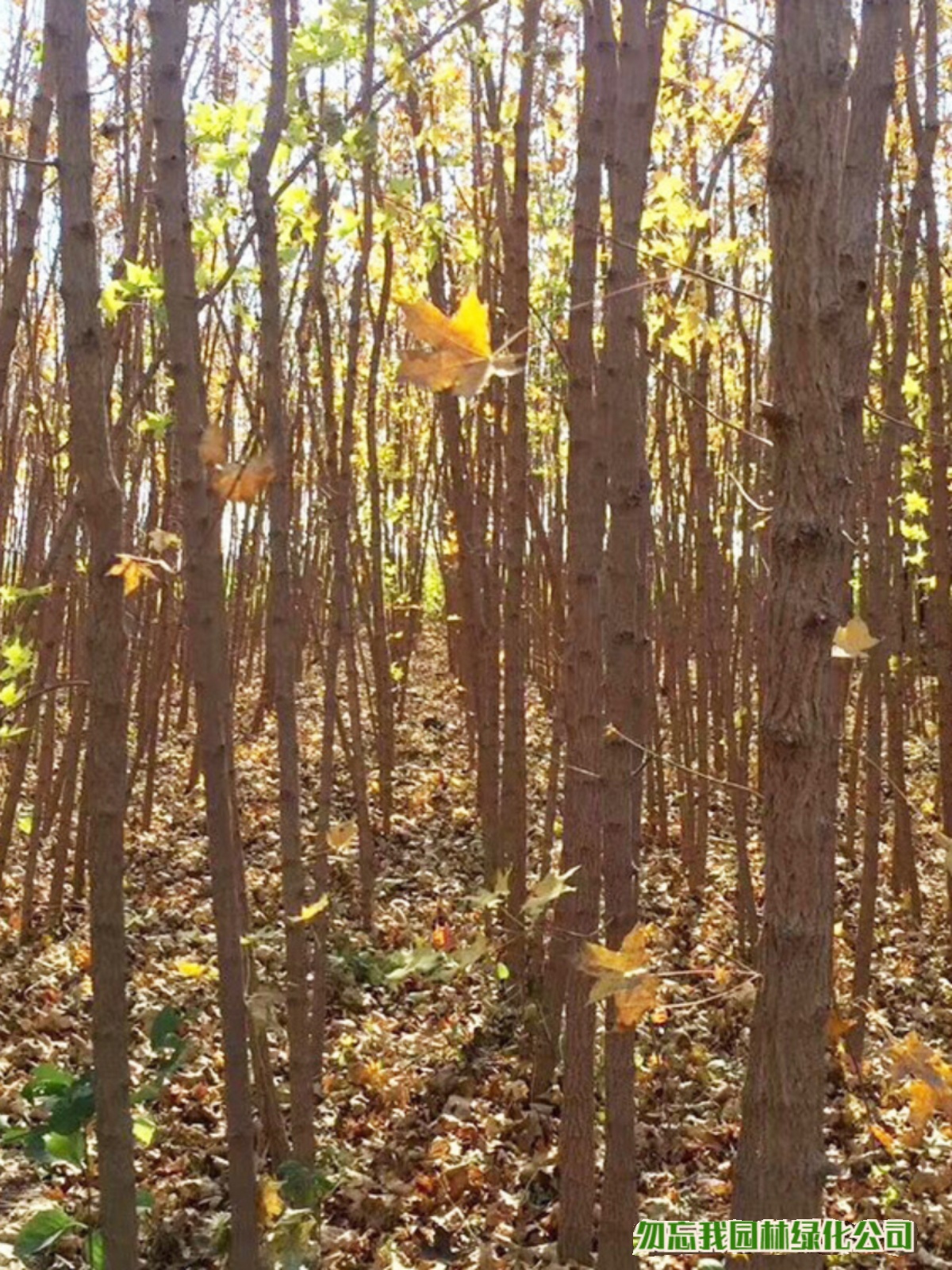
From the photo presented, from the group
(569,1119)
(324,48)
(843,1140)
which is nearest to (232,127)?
(324,48)

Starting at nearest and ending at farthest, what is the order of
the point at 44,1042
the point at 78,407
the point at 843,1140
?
1. the point at 78,407
2. the point at 843,1140
3. the point at 44,1042

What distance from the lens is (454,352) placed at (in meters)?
1.33

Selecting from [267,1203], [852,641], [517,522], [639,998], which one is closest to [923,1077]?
[639,998]

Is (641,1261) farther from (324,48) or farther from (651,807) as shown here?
(651,807)

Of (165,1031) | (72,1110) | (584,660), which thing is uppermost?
(584,660)

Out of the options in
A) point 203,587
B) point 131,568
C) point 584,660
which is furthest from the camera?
point 584,660

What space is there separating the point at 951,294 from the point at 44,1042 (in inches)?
204

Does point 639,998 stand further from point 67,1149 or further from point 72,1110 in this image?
point 67,1149

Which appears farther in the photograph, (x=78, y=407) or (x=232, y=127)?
(x=232, y=127)

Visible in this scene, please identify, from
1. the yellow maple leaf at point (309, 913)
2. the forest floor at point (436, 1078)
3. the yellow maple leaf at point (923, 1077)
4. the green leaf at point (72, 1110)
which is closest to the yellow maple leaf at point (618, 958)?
the forest floor at point (436, 1078)

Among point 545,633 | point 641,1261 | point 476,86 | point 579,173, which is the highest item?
point 476,86

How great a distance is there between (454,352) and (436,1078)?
3.18m

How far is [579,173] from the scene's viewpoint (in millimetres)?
2936

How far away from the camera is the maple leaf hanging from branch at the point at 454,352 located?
1314 mm
